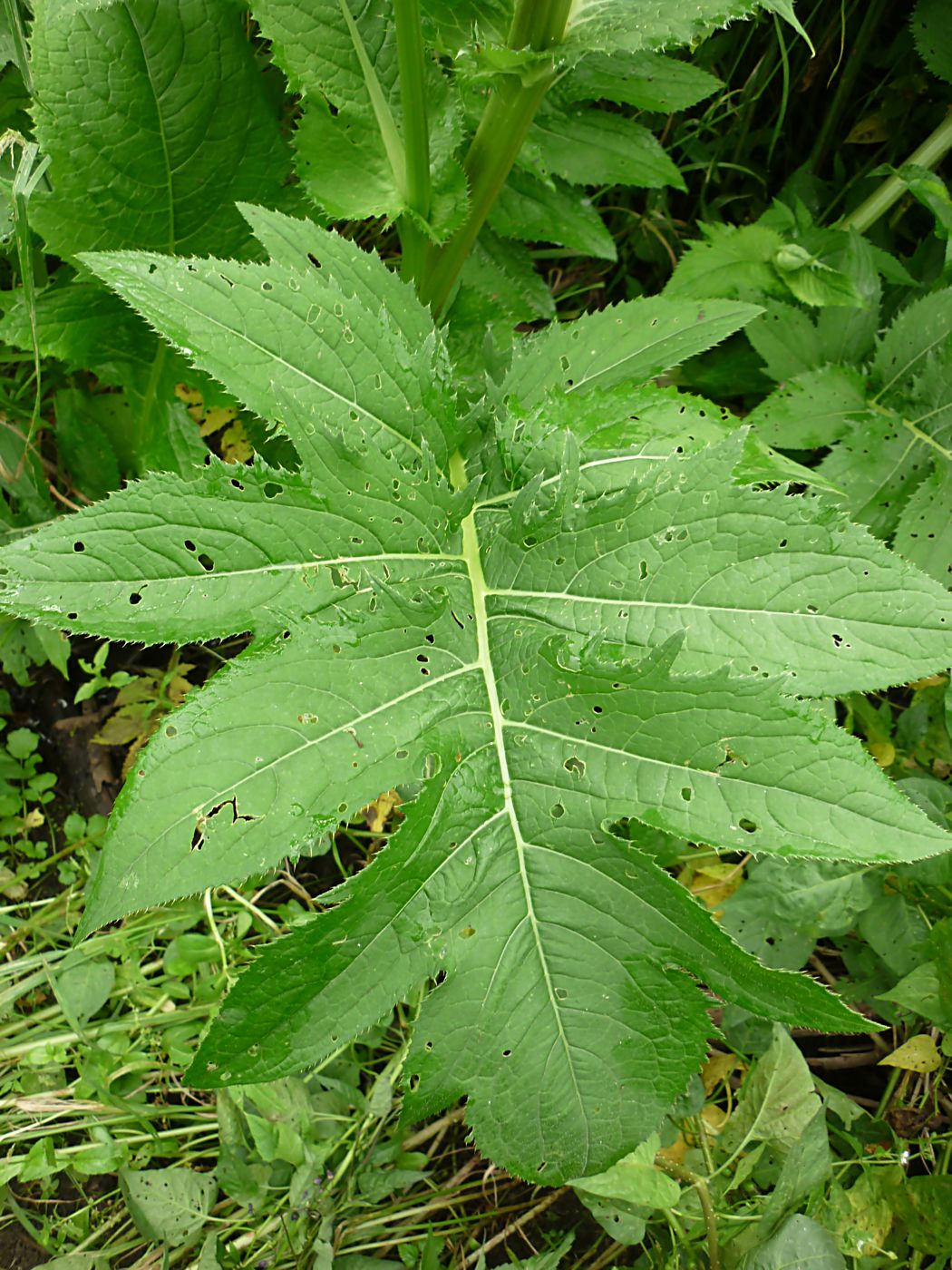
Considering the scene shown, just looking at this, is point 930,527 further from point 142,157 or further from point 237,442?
point 142,157


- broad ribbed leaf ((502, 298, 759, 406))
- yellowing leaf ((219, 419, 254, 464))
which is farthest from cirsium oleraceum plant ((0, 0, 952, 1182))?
yellowing leaf ((219, 419, 254, 464))

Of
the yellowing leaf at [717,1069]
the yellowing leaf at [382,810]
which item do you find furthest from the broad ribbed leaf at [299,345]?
the yellowing leaf at [717,1069]

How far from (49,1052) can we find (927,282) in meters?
2.61

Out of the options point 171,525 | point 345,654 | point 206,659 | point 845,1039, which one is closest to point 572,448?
point 345,654

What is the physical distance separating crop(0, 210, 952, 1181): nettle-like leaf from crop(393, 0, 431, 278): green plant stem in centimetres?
25

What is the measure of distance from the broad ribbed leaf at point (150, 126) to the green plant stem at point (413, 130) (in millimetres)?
318

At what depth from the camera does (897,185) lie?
80.7 inches

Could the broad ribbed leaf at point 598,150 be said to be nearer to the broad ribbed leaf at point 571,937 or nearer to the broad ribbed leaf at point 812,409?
the broad ribbed leaf at point 812,409

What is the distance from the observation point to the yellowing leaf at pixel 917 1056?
1.76m

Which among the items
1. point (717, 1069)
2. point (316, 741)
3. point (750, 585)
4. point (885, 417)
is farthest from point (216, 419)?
point (717, 1069)

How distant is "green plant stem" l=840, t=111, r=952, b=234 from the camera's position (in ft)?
6.66

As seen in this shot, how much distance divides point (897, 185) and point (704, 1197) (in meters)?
2.17

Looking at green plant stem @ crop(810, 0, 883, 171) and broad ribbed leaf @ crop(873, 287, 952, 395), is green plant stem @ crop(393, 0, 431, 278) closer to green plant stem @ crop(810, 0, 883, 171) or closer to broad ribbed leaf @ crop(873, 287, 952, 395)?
broad ribbed leaf @ crop(873, 287, 952, 395)

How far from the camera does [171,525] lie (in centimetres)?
112
